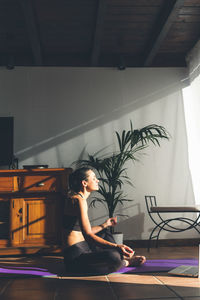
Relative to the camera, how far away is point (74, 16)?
3.78m

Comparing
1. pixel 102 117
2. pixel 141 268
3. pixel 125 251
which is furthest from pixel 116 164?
pixel 125 251

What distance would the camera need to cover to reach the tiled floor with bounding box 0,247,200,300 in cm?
208

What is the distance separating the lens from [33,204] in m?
3.74

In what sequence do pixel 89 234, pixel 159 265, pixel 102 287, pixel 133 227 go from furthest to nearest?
pixel 133 227 → pixel 159 265 → pixel 89 234 → pixel 102 287

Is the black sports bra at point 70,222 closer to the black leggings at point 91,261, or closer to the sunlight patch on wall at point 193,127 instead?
the black leggings at point 91,261

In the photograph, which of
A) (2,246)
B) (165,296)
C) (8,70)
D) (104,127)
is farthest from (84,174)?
(8,70)

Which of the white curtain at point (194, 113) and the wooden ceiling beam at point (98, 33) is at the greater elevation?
the wooden ceiling beam at point (98, 33)

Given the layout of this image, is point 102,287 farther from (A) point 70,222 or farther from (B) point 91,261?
(A) point 70,222

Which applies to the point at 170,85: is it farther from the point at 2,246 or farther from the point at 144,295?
the point at 144,295

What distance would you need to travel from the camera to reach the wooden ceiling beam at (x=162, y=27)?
3509 millimetres

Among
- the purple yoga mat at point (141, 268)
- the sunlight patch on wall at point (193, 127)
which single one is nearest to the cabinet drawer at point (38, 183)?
the purple yoga mat at point (141, 268)

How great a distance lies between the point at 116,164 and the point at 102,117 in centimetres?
84

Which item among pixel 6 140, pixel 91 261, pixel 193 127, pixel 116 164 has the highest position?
pixel 193 127

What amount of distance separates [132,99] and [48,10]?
1663 millimetres
